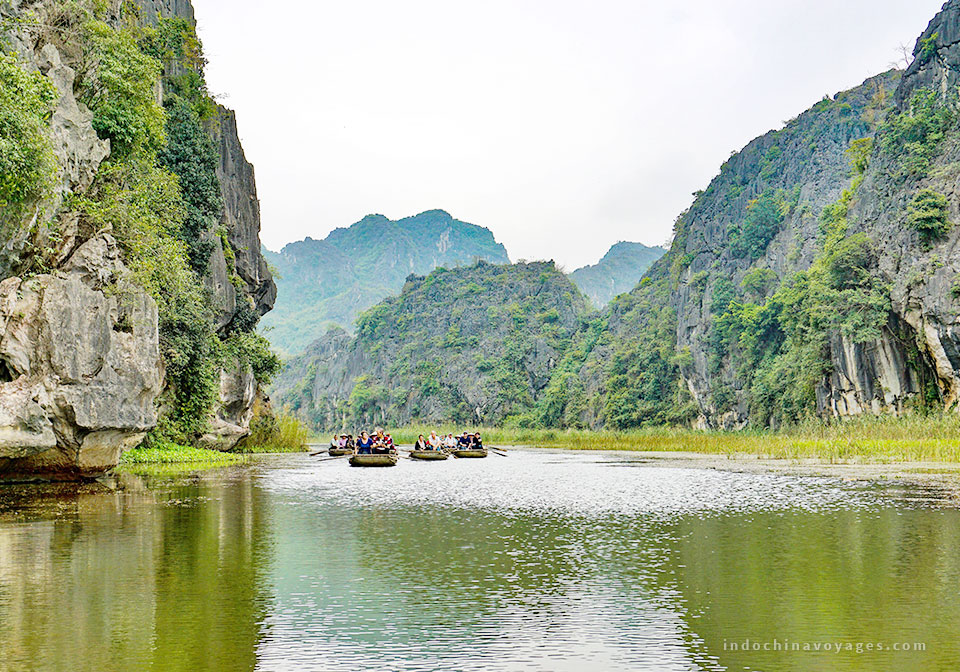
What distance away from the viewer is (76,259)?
20.8 metres

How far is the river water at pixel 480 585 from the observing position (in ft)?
20.7

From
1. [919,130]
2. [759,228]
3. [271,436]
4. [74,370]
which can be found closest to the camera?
[74,370]

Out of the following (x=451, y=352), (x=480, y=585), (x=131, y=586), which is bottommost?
(x=480, y=585)

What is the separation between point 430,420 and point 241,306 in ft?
226

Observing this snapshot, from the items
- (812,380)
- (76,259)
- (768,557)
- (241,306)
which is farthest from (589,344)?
(768,557)

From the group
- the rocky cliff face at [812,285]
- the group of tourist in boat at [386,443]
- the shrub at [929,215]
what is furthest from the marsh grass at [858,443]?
the group of tourist in boat at [386,443]

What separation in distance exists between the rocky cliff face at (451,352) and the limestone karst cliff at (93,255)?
74252mm

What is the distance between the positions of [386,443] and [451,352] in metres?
83.6

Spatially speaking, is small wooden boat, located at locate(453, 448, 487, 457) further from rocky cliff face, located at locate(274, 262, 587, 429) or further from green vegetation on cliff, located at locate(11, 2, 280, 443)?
rocky cliff face, located at locate(274, 262, 587, 429)

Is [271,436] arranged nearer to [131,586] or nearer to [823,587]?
[131,586]

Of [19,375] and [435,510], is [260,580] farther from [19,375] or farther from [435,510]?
[19,375]

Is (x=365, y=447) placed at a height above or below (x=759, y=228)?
below

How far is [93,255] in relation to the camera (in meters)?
21.2

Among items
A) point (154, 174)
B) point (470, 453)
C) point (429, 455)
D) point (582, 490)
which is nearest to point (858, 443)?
point (582, 490)
